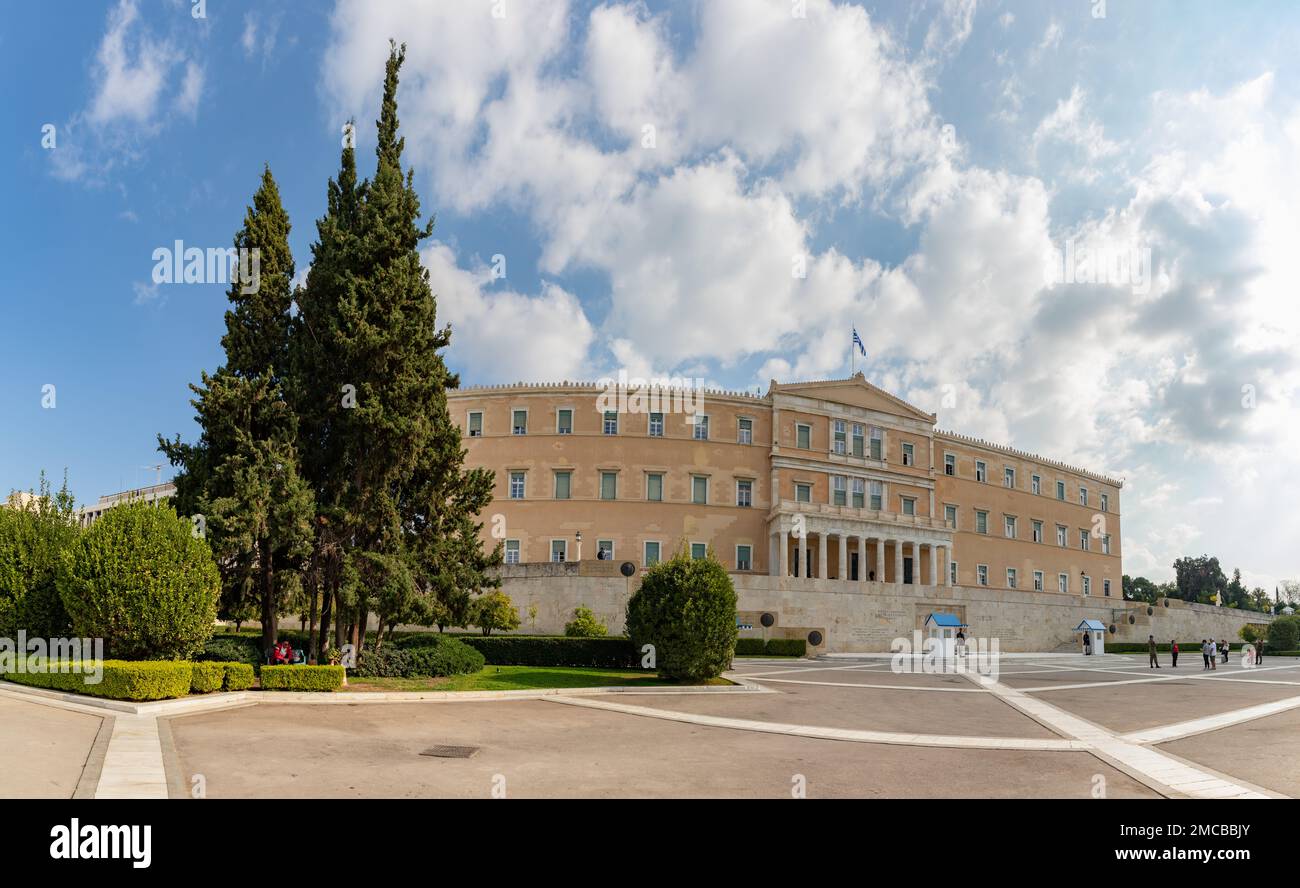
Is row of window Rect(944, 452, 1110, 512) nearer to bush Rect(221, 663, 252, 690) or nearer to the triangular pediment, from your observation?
the triangular pediment

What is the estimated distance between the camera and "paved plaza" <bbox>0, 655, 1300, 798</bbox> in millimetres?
11141

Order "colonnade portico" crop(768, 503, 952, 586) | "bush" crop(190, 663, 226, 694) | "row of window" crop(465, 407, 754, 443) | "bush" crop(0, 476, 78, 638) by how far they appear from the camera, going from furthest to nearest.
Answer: "row of window" crop(465, 407, 754, 443) < "colonnade portico" crop(768, 503, 952, 586) < "bush" crop(0, 476, 78, 638) < "bush" crop(190, 663, 226, 694)

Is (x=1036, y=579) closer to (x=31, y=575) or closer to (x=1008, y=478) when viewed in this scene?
(x=1008, y=478)

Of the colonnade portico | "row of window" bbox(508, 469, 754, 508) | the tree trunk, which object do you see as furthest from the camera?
the colonnade portico

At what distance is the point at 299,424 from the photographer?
2538 cm

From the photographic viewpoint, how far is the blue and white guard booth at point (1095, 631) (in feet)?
180

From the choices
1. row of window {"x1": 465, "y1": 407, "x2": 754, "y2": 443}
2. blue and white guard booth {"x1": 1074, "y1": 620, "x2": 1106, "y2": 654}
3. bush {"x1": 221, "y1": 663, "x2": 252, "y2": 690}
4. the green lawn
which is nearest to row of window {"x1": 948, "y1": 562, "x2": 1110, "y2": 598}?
blue and white guard booth {"x1": 1074, "y1": 620, "x2": 1106, "y2": 654}

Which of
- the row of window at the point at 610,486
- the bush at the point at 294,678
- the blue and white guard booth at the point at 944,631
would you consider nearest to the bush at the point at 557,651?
the bush at the point at 294,678

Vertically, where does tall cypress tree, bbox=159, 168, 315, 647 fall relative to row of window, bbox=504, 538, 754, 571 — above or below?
above

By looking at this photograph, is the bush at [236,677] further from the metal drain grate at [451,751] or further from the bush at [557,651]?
the bush at [557,651]

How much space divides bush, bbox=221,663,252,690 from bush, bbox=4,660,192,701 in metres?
1.39
